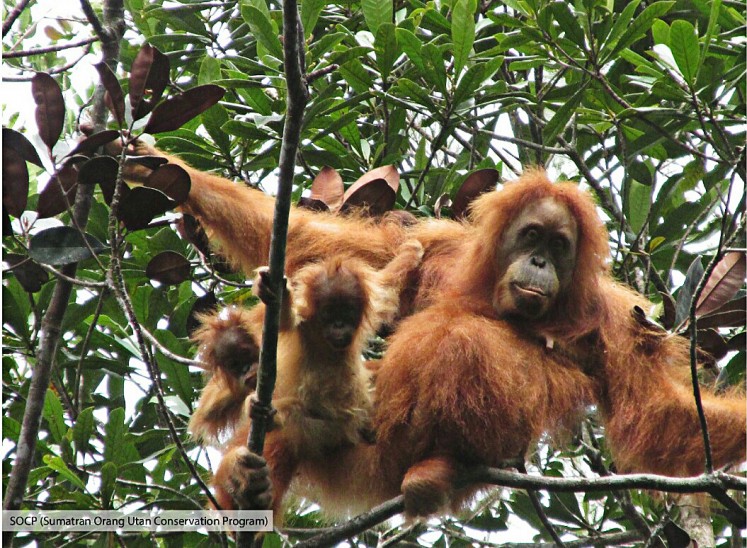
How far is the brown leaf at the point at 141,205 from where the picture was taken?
3721 millimetres

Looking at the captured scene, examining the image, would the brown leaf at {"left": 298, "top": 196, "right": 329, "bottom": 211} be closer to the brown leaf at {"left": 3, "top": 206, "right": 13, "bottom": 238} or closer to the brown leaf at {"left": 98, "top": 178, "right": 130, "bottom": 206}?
the brown leaf at {"left": 98, "top": 178, "right": 130, "bottom": 206}

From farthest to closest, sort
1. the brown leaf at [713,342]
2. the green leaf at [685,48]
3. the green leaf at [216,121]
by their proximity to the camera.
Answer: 1. the green leaf at [216,121]
2. the green leaf at [685,48]
3. the brown leaf at [713,342]

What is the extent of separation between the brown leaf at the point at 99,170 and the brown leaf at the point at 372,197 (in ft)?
5.53

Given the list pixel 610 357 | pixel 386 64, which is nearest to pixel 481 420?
pixel 610 357

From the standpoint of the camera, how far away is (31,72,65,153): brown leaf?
365 centimetres

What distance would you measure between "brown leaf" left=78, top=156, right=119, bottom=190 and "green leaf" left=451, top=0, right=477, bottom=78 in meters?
2.13

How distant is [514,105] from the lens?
5.68m

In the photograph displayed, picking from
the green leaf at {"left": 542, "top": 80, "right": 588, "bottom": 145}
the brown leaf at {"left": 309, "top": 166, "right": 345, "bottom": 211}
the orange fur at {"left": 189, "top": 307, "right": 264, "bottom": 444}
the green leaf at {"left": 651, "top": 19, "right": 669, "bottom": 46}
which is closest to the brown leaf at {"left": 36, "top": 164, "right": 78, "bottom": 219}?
the orange fur at {"left": 189, "top": 307, "right": 264, "bottom": 444}

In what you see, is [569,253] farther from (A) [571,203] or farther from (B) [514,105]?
(B) [514,105]

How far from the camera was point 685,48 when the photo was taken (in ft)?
15.0

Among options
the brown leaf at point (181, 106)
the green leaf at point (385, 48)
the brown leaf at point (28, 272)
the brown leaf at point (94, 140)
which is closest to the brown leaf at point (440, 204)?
the green leaf at point (385, 48)

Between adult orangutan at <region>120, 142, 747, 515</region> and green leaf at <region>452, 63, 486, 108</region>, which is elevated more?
green leaf at <region>452, 63, 486, 108</region>

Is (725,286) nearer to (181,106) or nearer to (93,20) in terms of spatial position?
(181,106)

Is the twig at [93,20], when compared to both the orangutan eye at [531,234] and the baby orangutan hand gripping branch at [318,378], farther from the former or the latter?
the orangutan eye at [531,234]
